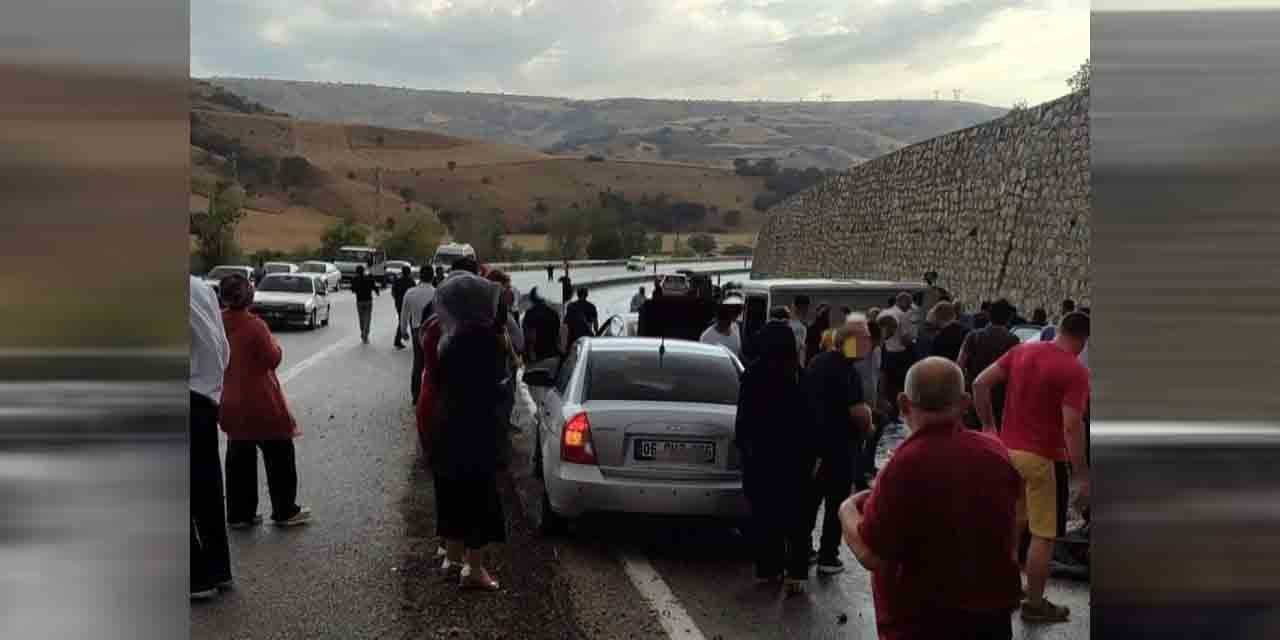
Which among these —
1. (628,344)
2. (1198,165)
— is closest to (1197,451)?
(1198,165)

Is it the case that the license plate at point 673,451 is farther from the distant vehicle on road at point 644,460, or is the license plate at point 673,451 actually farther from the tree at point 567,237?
the tree at point 567,237

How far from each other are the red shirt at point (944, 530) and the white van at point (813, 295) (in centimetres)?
1023

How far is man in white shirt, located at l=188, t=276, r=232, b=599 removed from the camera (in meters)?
5.73

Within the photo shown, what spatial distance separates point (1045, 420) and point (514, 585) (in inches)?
118

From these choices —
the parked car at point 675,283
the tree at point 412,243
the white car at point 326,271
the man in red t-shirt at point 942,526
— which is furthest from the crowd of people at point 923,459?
the tree at point 412,243

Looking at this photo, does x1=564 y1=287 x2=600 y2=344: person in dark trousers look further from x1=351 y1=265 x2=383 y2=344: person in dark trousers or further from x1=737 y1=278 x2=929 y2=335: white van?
x1=351 y1=265 x2=383 y2=344: person in dark trousers

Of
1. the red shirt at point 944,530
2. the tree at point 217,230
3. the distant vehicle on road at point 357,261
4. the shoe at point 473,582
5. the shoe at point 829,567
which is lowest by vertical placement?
the shoe at point 829,567

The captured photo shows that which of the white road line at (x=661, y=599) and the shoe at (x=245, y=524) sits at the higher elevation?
the shoe at (x=245, y=524)

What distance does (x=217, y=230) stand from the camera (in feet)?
160

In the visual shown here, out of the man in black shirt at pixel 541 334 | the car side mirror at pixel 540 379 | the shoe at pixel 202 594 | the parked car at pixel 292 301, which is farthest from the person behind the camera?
the parked car at pixel 292 301

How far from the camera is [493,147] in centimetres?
17762

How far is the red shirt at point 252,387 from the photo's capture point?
6.98 metres

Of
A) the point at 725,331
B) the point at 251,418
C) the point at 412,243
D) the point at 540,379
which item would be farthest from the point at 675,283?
the point at 412,243

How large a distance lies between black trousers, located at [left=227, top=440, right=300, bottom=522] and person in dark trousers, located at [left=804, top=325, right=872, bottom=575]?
10.9 feet
